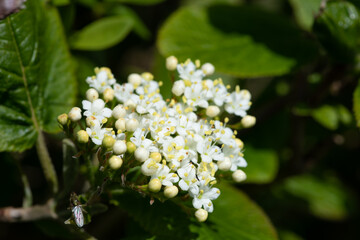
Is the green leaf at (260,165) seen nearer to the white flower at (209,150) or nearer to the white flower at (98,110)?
the white flower at (209,150)

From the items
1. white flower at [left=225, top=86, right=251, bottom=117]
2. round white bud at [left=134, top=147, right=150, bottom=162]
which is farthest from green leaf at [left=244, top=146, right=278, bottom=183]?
round white bud at [left=134, top=147, right=150, bottom=162]

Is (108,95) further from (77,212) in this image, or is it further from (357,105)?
(357,105)

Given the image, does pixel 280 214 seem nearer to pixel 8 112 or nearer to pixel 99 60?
pixel 99 60

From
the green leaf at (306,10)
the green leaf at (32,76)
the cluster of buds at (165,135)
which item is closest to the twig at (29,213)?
the green leaf at (32,76)

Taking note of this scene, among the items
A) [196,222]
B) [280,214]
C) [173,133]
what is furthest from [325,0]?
[280,214]

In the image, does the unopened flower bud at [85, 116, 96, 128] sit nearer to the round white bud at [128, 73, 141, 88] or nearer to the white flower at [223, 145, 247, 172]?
the round white bud at [128, 73, 141, 88]

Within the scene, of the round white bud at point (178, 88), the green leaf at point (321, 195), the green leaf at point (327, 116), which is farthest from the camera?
the green leaf at point (321, 195)

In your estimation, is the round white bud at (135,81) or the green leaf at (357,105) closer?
the round white bud at (135,81)
